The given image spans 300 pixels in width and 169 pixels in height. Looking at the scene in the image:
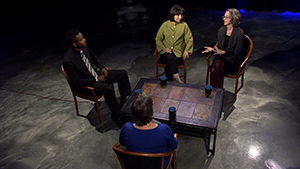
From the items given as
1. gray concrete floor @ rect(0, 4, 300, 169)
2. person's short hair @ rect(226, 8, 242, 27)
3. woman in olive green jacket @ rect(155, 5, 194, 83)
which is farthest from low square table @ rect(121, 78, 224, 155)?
person's short hair @ rect(226, 8, 242, 27)

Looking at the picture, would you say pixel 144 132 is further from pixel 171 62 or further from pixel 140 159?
pixel 171 62

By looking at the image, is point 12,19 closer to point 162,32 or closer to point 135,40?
point 135,40

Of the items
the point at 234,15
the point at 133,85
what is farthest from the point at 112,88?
the point at 234,15

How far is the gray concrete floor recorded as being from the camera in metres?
2.84

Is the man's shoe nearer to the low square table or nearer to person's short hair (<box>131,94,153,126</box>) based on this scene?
the low square table

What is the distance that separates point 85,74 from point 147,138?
164 cm

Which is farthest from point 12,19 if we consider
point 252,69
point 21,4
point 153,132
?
point 153,132

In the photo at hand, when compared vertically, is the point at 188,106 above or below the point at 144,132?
below

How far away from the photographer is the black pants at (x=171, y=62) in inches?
147

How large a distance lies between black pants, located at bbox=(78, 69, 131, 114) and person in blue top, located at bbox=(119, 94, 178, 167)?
1.28 meters

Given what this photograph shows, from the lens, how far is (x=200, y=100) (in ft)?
9.57

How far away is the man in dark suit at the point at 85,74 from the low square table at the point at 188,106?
0.35 m

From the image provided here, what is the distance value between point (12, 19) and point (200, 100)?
7054mm

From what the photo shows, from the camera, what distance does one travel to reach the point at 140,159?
1928 millimetres
